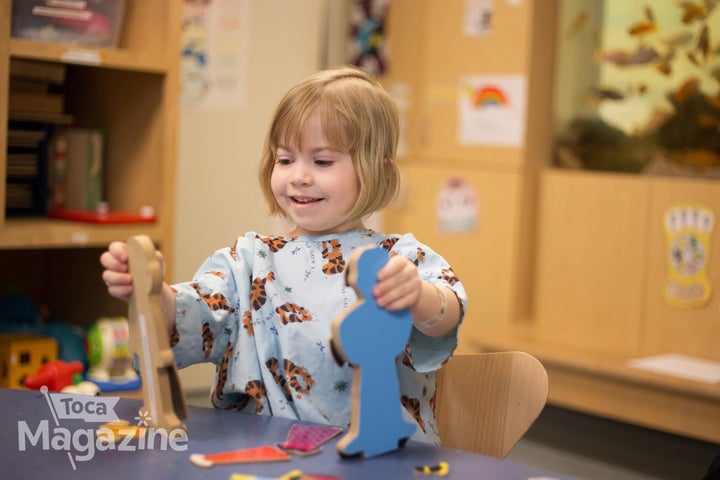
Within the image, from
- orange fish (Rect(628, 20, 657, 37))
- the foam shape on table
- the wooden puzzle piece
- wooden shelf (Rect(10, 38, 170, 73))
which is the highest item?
orange fish (Rect(628, 20, 657, 37))

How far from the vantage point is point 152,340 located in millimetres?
1129

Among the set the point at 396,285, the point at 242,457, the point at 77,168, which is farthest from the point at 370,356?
the point at 77,168

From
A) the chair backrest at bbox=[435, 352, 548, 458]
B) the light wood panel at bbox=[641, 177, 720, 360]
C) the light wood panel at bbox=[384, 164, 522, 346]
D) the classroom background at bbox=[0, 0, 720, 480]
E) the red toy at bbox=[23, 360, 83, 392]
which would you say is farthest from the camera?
the light wood panel at bbox=[384, 164, 522, 346]

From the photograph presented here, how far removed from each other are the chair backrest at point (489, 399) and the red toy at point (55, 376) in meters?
1.16

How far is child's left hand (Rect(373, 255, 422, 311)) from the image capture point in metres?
1.12

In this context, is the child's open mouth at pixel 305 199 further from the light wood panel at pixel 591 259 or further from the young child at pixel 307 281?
the light wood panel at pixel 591 259

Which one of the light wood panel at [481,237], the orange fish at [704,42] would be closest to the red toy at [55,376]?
the light wood panel at [481,237]

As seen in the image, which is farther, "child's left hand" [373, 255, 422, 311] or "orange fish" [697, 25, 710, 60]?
"orange fish" [697, 25, 710, 60]

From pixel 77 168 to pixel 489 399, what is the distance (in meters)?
1.72

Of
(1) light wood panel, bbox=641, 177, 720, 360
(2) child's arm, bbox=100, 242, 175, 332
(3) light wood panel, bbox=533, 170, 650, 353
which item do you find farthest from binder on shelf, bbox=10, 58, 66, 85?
(1) light wood panel, bbox=641, 177, 720, 360

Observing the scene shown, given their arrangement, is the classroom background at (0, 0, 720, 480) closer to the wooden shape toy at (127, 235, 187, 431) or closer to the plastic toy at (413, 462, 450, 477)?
the wooden shape toy at (127, 235, 187, 431)

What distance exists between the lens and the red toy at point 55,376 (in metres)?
2.23

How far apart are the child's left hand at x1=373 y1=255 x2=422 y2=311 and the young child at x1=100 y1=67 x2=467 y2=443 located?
241 mm

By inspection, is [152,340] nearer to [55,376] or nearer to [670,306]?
[55,376]
